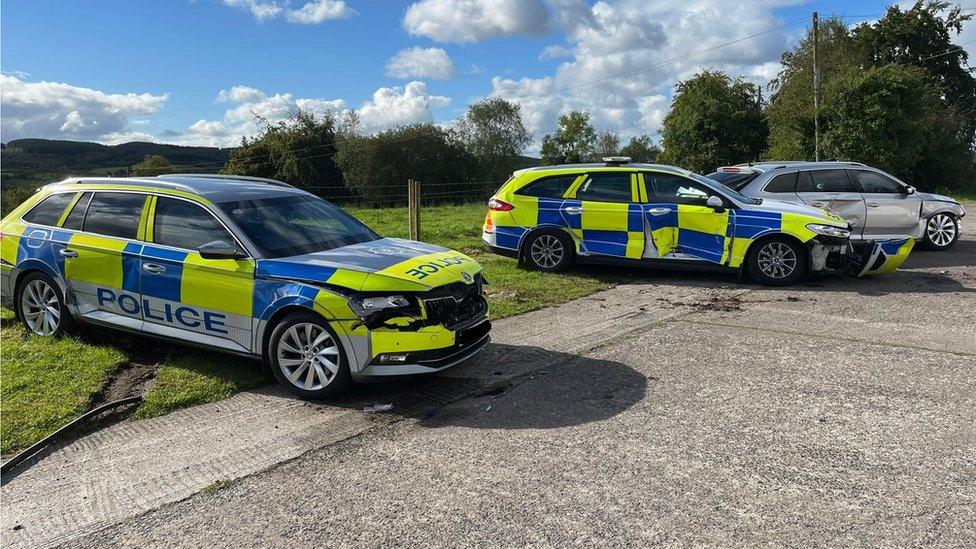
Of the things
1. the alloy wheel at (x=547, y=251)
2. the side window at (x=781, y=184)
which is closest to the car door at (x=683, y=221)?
the alloy wheel at (x=547, y=251)

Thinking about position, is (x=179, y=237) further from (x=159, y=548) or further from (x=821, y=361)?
(x=821, y=361)

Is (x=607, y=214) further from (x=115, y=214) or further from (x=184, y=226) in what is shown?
(x=115, y=214)

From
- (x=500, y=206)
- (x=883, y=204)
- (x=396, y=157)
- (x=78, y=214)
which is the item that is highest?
(x=396, y=157)

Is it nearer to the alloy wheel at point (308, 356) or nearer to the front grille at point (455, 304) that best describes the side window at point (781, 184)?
the front grille at point (455, 304)

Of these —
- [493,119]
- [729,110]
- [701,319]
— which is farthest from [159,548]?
[493,119]

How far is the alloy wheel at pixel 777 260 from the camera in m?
8.61

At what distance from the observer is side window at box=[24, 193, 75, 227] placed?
6.01 m

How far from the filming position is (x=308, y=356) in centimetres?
462

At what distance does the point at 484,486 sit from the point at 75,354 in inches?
167

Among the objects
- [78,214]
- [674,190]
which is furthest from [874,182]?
[78,214]

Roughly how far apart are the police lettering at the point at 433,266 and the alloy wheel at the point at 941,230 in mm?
10515

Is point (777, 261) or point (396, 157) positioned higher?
point (396, 157)

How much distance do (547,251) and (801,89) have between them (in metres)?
30.2

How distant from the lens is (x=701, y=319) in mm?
6973
